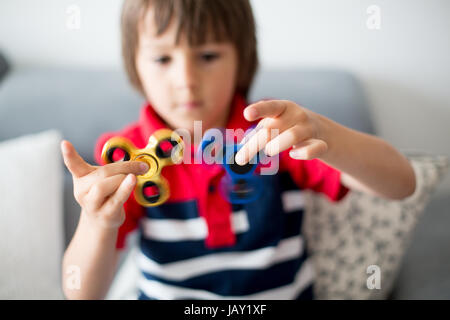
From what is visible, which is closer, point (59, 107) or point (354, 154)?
point (354, 154)

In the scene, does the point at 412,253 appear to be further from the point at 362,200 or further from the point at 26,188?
the point at 26,188

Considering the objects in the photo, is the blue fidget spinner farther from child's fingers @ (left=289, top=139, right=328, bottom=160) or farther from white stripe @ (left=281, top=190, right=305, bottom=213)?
white stripe @ (left=281, top=190, right=305, bottom=213)

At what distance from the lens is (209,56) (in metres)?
0.45

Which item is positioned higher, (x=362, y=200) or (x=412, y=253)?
(x=362, y=200)

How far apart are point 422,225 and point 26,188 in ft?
2.29

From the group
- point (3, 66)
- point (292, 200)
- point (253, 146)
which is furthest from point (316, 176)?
point (3, 66)

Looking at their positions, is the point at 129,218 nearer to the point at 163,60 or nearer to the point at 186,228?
the point at 186,228

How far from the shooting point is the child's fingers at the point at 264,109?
0.28 metres

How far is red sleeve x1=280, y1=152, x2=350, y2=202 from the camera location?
0.52m

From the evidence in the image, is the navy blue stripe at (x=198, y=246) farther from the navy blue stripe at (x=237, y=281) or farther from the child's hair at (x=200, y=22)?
the child's hair at (x=200, y=22)

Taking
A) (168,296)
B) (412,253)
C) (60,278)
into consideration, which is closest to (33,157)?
(60,278)

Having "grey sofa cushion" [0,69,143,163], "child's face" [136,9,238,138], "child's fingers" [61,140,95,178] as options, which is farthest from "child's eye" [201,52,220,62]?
"grey sofa cushion" [0,69,143,163]

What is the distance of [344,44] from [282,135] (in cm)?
39

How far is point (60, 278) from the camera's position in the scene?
50 cm
